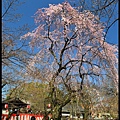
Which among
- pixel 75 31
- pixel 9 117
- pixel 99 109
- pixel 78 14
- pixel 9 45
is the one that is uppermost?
pixel 78 14

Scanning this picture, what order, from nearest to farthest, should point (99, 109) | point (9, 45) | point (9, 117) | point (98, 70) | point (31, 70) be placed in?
point (9, 45) < point (31, 70) < point (98, 70) < point (99, 109) < point (9, 117)

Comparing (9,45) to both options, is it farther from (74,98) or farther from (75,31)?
(74,98)

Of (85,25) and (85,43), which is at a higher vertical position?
(85,25)

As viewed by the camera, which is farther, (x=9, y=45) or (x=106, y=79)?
(x=106, y=79)

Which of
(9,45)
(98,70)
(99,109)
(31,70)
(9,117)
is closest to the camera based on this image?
(9,45)

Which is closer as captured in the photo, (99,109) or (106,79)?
(106,79)

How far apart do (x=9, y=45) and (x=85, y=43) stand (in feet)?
7.62

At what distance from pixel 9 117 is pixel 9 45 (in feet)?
16.4

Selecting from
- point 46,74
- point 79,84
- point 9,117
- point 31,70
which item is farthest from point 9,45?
point 9,117

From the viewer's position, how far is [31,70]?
18.2 ft

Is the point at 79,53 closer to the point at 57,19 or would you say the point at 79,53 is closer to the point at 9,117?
the point at 57,19

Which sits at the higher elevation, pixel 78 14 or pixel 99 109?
pixel 78 14

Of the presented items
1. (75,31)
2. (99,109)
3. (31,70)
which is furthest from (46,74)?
(99,109)

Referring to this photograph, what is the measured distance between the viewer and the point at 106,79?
5805 millimetres
